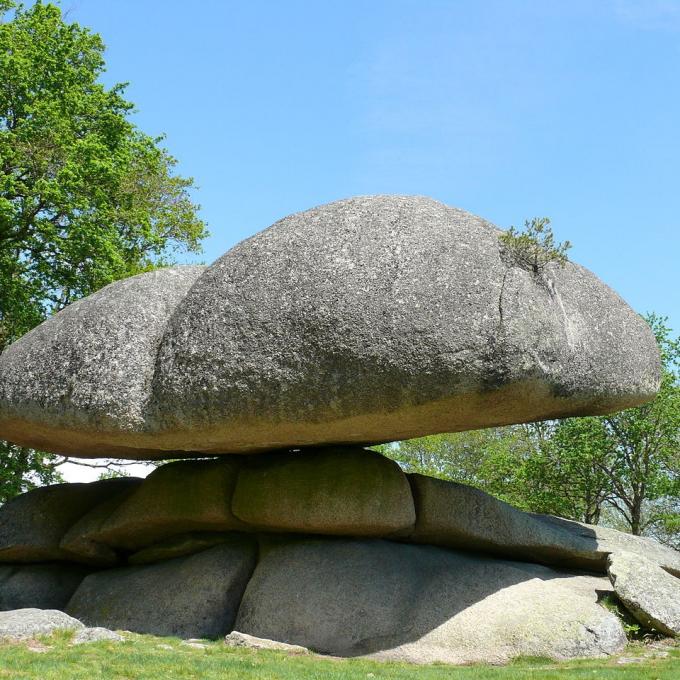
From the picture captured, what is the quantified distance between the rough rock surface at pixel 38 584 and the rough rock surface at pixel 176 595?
0.63 metres

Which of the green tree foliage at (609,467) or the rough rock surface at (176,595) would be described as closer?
the rough rock surface at (176,595)

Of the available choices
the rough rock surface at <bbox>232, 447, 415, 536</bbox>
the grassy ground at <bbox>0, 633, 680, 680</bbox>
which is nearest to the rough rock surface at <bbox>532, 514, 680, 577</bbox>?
the grassy ground at <bbox>0, 633, 680, 680</bbox>

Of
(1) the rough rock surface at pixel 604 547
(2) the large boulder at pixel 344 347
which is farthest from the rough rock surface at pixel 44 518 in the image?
(1) the rough rock surface at pixel 604 547

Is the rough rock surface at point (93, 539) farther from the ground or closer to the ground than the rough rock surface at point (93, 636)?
farther from the ground

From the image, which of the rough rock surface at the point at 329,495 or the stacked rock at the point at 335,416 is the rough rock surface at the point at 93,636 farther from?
the rough rock surface at the point at 329,495

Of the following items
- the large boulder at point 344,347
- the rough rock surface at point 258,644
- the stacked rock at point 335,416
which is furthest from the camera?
the rough rock surface at point 258,644

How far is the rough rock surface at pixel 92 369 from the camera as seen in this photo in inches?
436

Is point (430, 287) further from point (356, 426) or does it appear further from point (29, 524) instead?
point (29, 524)

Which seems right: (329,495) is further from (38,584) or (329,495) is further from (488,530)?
(38,584)

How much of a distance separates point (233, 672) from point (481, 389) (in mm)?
3958

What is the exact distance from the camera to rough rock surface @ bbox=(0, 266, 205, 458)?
36.3 ft

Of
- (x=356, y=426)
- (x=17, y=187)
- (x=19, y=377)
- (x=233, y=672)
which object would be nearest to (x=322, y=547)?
(x=356, y=426)

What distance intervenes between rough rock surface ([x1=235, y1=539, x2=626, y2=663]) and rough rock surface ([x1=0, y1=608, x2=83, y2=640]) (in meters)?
2.25

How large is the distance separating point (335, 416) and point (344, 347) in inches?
33.3
